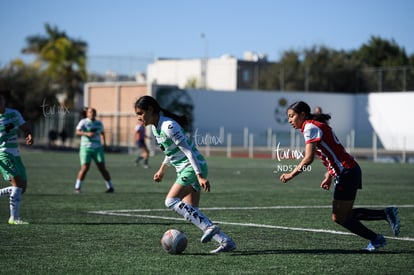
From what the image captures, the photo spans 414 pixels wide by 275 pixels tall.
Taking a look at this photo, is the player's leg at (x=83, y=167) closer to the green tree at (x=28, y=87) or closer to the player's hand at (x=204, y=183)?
the player's hand at (x=204, y=183)

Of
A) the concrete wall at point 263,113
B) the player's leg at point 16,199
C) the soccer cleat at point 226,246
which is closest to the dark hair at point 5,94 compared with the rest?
the player's leg at point 16,199

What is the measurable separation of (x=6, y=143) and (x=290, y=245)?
18.2 ft

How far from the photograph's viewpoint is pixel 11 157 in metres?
14.4

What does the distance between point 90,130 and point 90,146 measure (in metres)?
0.45

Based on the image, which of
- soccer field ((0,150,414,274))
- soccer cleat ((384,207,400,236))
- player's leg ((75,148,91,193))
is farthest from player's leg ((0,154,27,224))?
player's leg ((75,148,91,193))

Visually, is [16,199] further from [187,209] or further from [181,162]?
[187,209]

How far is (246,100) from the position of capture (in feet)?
226

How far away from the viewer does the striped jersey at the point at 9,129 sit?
14.4 m

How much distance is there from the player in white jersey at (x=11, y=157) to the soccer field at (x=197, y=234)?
1.39ft

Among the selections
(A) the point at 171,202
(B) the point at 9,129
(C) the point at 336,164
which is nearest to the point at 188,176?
(A) the point at 171,202

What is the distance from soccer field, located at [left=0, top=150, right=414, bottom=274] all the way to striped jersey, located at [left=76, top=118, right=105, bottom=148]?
4.20 ft

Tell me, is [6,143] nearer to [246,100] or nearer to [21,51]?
[246,100]

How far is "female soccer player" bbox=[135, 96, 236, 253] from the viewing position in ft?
35.0

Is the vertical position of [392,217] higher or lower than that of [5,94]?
lower
